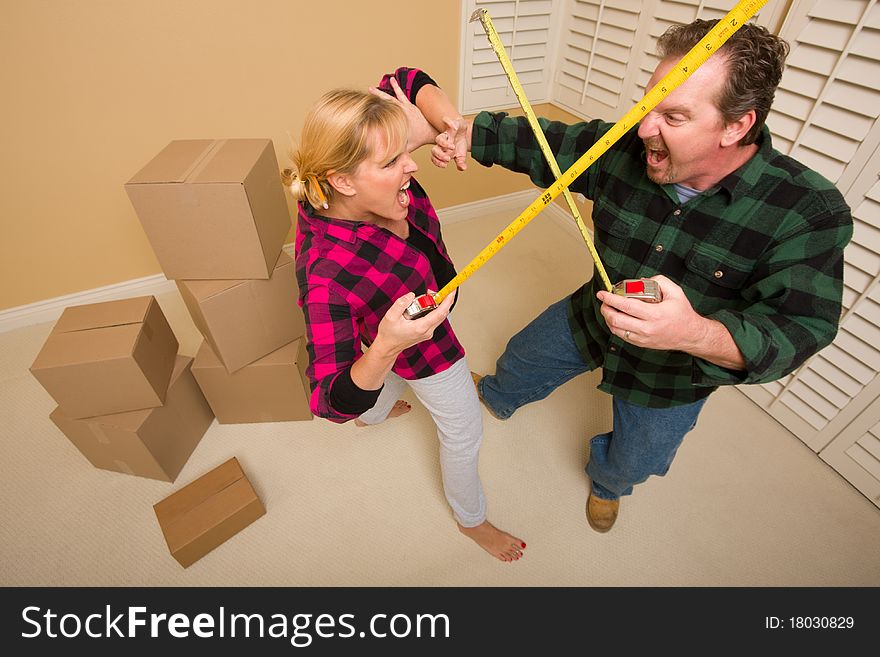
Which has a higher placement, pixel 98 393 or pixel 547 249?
pixel 98 393

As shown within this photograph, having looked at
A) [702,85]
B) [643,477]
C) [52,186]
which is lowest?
[643,477]

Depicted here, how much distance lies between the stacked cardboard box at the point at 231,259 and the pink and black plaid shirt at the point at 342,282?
39cm

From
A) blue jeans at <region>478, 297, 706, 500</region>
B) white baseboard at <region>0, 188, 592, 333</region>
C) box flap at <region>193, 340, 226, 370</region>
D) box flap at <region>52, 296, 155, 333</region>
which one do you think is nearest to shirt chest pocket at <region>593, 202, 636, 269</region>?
blue jeans at <region>478, 297, 706, 500</region>

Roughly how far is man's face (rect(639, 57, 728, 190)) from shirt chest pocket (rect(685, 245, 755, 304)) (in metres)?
0.15

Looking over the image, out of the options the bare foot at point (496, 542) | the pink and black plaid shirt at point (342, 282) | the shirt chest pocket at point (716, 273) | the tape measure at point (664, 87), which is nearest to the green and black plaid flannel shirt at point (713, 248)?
the shirt chest pocket at point (716, 273)

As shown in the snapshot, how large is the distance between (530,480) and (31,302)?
2.34m

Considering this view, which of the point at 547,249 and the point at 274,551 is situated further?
the point at 547,249

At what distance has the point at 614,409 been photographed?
136cm

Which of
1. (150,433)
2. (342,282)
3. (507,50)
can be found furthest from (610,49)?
(150,433)

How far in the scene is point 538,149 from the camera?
1.23 metres

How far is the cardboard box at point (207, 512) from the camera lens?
1429 mm

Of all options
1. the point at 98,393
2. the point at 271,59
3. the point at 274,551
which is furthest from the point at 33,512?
the point at 271,59

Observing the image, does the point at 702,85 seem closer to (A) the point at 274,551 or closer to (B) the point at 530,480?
(B) the point at 530,480

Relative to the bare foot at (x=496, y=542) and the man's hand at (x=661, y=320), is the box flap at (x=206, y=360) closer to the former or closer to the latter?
the bare foot at (x=496, y=542)
